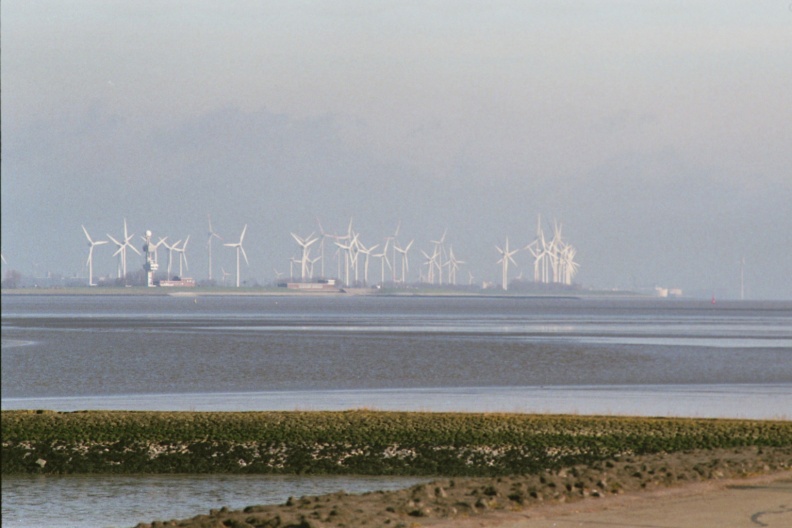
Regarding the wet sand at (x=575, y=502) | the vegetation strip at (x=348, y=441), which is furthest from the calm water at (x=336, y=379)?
the wet sand at (x=575, y=502)

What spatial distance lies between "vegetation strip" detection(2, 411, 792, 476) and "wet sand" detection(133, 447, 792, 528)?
480 cm

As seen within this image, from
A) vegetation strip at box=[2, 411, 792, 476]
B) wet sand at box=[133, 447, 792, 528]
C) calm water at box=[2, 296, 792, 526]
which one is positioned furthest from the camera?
vegetation strip at box=[2, 411, 792, 476]

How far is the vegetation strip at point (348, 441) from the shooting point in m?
22.9

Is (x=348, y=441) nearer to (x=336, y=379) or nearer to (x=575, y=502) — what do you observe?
(x=575, y=502)

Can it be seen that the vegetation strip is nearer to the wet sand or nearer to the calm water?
the calm water

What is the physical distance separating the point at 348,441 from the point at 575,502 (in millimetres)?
9611

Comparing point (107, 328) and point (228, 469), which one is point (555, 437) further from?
point (107, 328)

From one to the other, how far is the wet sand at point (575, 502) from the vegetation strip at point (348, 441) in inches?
189

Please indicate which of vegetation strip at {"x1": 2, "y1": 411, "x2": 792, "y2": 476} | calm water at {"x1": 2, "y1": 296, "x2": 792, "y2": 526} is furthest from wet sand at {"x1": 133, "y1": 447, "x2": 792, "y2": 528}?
vegetation strip at {"x1": 2, "y1": 411, "x2": 792, "y2": 476}

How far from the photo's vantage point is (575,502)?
15711 mm

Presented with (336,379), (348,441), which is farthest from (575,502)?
(336,379)

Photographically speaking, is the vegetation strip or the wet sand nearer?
the wet sand

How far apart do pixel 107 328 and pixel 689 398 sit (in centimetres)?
7525

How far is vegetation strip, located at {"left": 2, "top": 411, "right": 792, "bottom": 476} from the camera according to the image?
22859 millimetres
